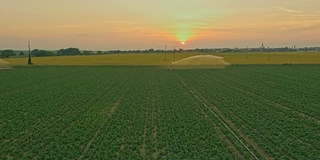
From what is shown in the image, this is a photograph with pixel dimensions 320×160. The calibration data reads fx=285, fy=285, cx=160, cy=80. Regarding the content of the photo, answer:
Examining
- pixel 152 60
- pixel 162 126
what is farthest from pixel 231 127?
pixel 152 60

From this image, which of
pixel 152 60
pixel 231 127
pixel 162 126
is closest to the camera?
pixel 231 127

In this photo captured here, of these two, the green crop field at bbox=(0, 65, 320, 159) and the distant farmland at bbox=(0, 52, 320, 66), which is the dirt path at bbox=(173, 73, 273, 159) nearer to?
the green crop field at bbox=(0, 65, 320, 159)

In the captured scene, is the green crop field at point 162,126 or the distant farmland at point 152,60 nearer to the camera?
the green crop field at point 162,126

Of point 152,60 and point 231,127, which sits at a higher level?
point 152,60

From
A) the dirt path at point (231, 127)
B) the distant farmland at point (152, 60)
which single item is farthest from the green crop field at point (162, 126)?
the distant farmland at point (152, 60)

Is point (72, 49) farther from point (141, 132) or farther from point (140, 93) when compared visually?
point (141, 132)

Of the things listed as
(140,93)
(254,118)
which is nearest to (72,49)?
(140,93)

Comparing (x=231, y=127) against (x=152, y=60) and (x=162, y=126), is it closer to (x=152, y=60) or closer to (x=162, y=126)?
(x=162, y=126)

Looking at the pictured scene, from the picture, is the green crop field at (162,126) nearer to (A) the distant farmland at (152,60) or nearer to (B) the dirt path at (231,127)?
(B) the dirt path at (231,127)

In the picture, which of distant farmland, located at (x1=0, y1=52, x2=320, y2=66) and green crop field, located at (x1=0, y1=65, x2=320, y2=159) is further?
distant farmland, located at (x1=0, y1=52, x2=320, y2=66)

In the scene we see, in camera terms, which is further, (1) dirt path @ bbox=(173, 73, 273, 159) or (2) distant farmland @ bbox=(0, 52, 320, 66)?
(2) distant farmland @ bbox=(0, 52, 320, 66)

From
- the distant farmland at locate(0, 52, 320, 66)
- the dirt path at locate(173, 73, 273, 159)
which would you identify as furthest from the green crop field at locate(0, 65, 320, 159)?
the distant farmland at locate(0, 52, 320, 66)

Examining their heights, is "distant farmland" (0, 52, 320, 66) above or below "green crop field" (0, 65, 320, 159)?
above
